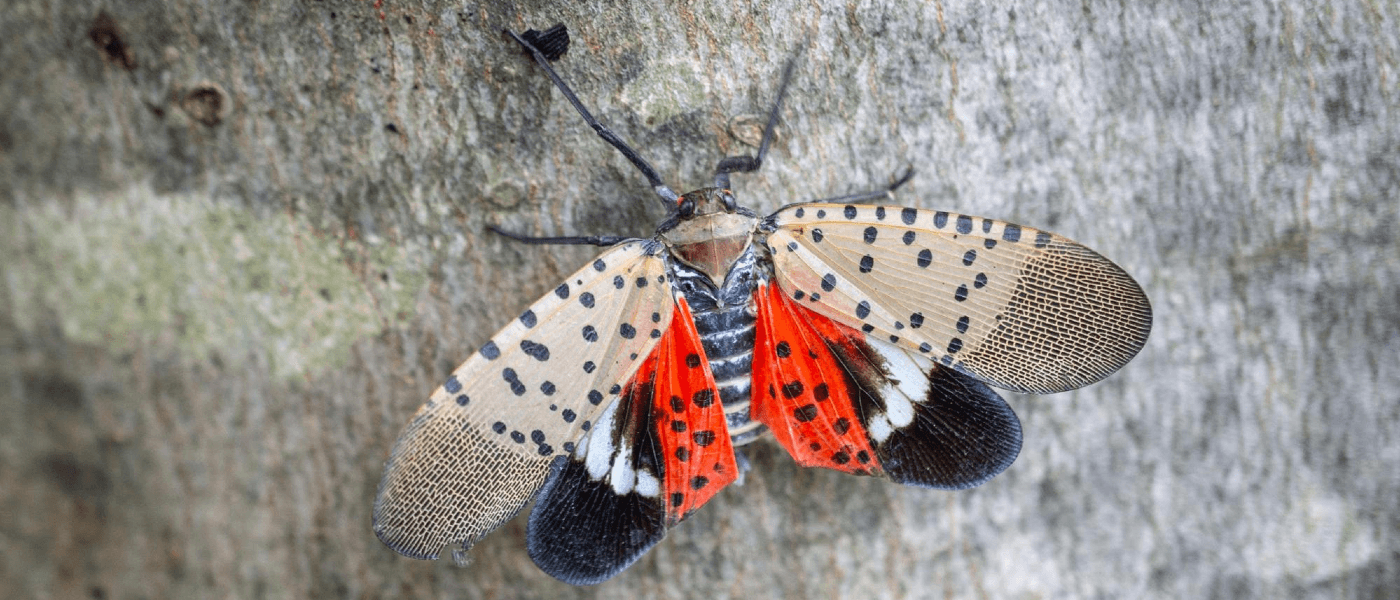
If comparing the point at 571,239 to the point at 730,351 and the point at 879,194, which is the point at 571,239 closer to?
the point at 730,351

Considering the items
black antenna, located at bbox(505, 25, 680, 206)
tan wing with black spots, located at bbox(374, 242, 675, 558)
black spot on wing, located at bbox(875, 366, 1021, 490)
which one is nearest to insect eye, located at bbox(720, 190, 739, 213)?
black antenna, located at bbox(505, 25, 680, 206)

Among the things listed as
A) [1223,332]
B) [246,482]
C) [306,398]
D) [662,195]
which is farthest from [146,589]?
[1223,332]

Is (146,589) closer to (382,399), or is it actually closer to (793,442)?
(382,399)

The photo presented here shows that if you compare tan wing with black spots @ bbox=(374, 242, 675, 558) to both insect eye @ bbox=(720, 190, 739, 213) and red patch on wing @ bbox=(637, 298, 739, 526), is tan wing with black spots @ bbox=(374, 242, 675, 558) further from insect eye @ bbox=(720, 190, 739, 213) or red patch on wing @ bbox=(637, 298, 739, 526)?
insect eye @ bbox=(720, 190, 739, 213)

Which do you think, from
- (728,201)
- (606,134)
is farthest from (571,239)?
(728,201)

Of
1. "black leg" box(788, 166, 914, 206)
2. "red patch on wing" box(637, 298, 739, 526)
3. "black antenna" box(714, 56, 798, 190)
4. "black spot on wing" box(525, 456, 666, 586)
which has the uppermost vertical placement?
"black antenna" box(714, 56, 798, 190)

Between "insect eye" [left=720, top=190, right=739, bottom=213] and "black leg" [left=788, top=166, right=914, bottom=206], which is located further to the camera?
"black leg" [left=788, top=166, right=914, bottom=206]

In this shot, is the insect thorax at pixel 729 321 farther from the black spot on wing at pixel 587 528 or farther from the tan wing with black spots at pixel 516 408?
the black spot on wing at pixel 587 528
